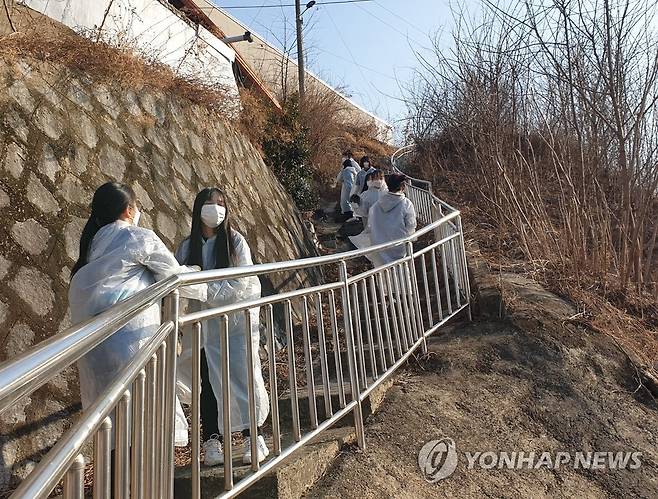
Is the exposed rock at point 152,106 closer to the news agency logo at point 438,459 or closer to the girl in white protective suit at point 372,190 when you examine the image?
the girl in white protective suit at point 372,190

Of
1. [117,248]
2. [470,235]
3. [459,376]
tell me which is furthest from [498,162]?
[117,248]

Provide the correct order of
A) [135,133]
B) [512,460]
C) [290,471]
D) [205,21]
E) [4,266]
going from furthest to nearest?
[205,21], [135,133], [4,266], [512,460], [290,471]

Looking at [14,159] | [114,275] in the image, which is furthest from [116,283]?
[14,159]

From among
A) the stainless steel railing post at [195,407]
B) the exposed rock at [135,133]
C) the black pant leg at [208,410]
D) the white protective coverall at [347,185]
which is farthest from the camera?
the white protective coverall at [347,185]

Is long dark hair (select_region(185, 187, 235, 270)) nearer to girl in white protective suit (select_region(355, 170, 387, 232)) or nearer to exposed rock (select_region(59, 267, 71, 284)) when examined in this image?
exposed rock (select_region(59, 267, 71, 284))

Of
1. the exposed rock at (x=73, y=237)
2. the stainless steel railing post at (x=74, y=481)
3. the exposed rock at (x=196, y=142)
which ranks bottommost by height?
the stainless steel railing post at (x=74, y=481)

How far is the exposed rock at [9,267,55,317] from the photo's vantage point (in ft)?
13.1

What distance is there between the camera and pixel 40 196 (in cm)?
452

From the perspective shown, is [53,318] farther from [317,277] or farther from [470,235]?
[470,235]

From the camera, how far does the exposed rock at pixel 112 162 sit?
5355mm

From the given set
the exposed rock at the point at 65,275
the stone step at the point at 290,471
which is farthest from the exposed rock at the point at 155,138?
the stone step at the point at 290,471

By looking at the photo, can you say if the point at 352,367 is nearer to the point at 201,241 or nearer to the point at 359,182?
the point at 201,241

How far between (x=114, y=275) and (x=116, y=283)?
4 cm

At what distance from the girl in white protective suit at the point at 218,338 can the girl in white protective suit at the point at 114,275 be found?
0.69ft
